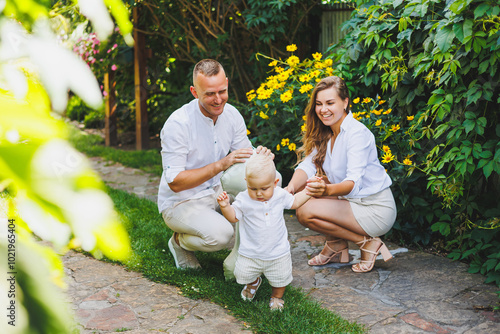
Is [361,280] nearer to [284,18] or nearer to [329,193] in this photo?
[329,193]

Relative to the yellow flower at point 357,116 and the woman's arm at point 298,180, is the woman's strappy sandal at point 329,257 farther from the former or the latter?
the yellow flower at point 357,116

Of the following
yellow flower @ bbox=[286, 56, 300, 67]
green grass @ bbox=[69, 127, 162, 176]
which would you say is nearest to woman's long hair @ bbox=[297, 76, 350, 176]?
yellow flower @ bbox=[286, 56, 300, 67]

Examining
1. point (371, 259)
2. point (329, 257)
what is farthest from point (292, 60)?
point (371, 259)

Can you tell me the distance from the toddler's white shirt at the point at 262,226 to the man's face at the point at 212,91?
670mm

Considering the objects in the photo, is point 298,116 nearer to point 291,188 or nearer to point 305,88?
point 305,88

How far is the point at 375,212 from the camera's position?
3420 mm

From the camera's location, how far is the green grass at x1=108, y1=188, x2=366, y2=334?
265cm

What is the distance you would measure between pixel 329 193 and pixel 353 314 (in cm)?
78

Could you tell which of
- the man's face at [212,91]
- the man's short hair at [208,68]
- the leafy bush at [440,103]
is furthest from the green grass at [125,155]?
the man's short hair at [208,68]

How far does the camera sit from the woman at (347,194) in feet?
11.0

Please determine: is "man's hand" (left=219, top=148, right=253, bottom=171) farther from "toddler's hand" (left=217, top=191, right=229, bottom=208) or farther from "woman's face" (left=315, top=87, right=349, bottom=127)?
"woman's face" (left=315, top=87, right=349, bottom=127)

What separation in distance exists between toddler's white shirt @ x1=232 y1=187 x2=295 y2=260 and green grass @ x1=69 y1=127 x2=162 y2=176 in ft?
11.6

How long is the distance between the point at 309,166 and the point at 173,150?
1.05 metres

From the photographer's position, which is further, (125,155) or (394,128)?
(125,155)
